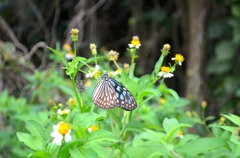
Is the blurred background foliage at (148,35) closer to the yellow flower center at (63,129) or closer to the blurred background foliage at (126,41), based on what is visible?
the blurred background foliage at (126,41)

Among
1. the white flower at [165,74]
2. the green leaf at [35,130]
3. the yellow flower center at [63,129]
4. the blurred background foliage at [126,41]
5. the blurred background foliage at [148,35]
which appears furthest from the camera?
the blurred background foliage at [148,35]

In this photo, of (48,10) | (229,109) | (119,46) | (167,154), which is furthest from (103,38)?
(167,154)

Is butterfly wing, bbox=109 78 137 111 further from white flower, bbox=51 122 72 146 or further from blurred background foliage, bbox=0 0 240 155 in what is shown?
blurred background foliage, bbox=0 0 240 155

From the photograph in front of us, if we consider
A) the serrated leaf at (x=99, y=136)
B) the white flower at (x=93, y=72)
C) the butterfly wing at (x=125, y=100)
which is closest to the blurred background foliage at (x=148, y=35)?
the white flower at (x=93, y=72)

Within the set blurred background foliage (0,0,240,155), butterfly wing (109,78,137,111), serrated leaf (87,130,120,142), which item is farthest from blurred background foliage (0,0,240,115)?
serrated leaf (87,130,120,142)

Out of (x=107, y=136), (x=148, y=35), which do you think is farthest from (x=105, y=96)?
(x=148, y=35)
